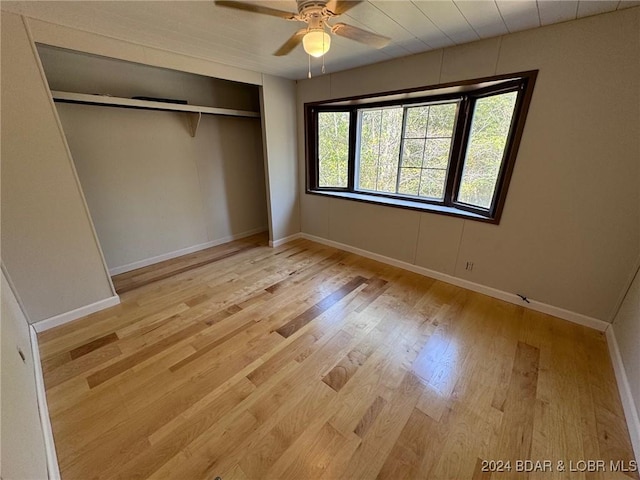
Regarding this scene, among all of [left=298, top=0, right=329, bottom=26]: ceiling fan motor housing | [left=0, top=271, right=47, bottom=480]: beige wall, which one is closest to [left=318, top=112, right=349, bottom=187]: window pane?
[left=298, top=0, right=329, bottom=26]: ceiling fan motor housing

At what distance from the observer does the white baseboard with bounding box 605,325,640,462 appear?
1307mm

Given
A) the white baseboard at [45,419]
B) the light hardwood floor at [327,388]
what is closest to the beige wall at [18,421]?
the white baseboard at [45,419]

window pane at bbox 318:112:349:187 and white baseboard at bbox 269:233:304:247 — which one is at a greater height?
window pane at bbox 318:112:349:187

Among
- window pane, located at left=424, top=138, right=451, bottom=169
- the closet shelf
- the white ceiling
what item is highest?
the white ceiling

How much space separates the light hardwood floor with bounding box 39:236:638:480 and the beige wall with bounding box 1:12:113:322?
13.7 inches

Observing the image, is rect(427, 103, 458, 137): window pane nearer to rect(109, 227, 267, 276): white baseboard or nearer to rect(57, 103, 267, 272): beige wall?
rect(57, 103, 267, 272): beige wall

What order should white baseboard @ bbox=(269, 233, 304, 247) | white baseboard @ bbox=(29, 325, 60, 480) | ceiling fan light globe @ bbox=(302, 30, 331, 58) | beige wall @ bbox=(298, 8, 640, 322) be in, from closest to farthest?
white baseboard @ bbox=(29, 325, 60, 480) → ceiling fan light globe @ bbox=(302, 30, 331, 58) → beige wall @ bbox=(298, 8, 640, 322) → white baseboard @ bbox=(269, 233, 304, 247)

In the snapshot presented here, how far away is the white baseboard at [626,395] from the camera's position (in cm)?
Result: 131

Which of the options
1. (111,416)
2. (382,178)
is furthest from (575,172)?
(111,416)

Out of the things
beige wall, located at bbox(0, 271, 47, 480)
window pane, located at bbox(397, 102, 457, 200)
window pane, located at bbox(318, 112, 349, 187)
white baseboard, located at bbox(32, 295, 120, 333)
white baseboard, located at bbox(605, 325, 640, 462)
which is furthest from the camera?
window pane, located at bbox(318, 112, 349, 187)

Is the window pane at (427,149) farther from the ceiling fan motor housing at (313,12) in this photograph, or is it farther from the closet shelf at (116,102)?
the closet shelf at (116,102)

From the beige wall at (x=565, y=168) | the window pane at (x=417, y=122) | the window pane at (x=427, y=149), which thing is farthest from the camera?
the window pane at (x=417, y=122)

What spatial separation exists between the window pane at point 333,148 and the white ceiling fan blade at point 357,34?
5.97 ft

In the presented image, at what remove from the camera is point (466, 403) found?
1.52 meters
